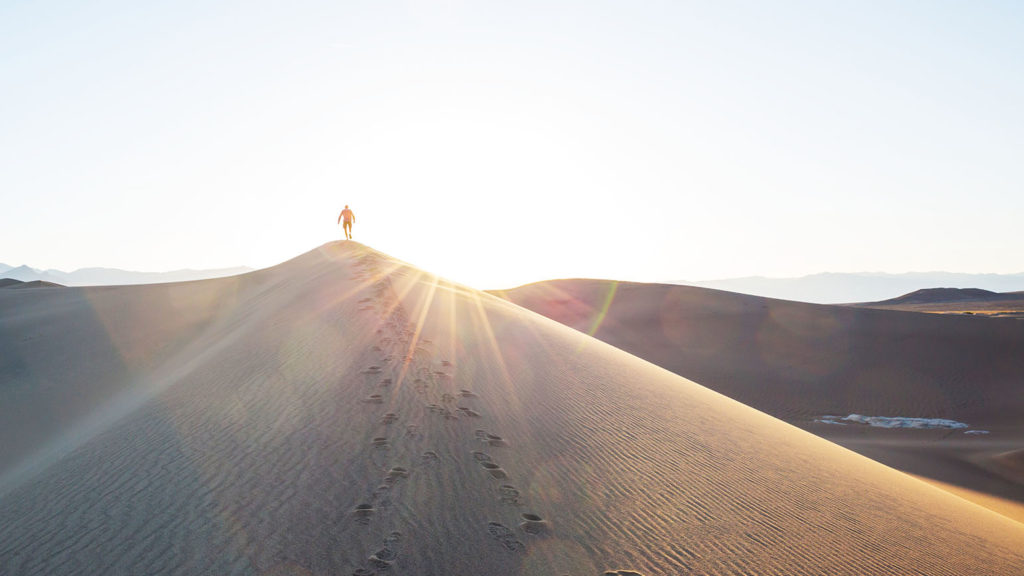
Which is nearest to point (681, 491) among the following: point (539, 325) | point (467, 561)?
point (467, 561)

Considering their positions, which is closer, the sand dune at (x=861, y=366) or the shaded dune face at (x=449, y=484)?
the shaded dune face at (x=449, y=484)

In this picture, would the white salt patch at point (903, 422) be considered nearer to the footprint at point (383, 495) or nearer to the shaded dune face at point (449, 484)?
the shaded dune face at point (449, 484)

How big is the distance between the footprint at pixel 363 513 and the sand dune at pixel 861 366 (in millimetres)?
11133

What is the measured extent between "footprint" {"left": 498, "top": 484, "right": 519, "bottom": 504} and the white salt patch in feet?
50.5

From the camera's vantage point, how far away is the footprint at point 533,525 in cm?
340

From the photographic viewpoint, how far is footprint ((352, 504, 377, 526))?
331 cm

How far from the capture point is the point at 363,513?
11.1 feet

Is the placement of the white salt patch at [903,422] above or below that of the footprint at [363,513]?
below

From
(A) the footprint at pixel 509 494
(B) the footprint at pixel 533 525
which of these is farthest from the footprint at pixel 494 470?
(B) the footprint at pixel 533 525

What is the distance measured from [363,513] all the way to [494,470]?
1058 millimetres

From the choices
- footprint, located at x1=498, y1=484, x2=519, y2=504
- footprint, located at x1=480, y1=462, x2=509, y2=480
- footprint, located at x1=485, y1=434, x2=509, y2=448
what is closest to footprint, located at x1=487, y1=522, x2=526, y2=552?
footprint, located at x1=498, y1=484, x2=519, y2=504

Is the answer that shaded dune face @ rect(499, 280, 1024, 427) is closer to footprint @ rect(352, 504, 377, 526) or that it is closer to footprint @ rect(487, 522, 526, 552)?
footprint @ rect(487, 522, 526, 552)

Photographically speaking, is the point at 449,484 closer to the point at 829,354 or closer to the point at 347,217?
the point at 347,217

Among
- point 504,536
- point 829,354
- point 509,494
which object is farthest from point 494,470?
point 829,354
